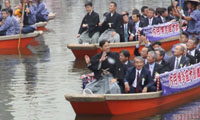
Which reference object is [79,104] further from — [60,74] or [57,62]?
[57,62]

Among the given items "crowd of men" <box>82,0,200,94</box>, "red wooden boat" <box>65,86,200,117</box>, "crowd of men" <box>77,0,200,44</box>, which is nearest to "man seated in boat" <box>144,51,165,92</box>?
"crowd of men" <box>82,0,200,94</box>

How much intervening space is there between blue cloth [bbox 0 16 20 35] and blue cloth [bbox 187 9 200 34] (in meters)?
7.10

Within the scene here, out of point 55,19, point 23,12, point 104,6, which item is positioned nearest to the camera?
point 23,12

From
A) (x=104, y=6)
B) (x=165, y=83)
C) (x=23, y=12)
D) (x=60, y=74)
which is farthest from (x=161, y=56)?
(x=104, y=6)

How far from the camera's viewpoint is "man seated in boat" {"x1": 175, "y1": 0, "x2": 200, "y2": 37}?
2061cm

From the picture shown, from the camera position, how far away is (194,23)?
20984 mm

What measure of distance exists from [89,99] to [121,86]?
3.50 ft

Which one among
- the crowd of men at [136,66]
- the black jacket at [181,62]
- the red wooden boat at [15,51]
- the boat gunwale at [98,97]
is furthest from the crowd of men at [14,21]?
the boat gunwale at [98,97]

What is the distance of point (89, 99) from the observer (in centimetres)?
1497

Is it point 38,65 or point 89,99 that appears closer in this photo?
point 89,99

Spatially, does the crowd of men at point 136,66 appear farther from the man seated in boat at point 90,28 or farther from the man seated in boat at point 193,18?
the man seated in boat at point 90,28

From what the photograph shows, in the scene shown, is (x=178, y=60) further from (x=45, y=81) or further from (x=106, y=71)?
(x=45, y=81)

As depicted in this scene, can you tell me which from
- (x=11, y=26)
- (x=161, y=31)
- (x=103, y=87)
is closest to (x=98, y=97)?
(x=103, y=87)

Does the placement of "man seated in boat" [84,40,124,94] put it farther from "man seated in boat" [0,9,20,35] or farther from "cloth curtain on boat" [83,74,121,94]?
"man seated in boat" [0,9,20,35]
